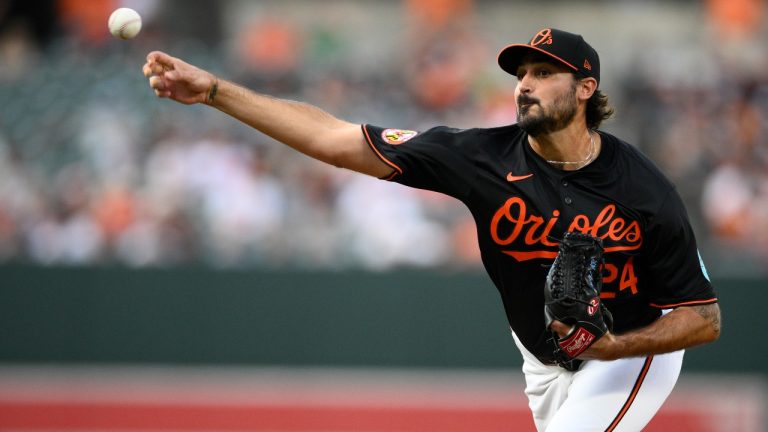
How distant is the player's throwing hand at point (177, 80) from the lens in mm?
4316

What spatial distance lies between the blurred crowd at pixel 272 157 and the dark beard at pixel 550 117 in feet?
19.8

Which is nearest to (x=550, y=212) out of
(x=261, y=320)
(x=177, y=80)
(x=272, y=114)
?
(x=272, y=114)

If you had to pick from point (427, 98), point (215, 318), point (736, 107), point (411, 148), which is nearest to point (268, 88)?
point (427, 98)

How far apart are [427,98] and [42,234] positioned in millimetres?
4364

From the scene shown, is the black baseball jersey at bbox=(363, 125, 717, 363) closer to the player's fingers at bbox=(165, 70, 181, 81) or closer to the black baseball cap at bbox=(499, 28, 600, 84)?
the black baseball cap at bbox=(499, 28, 600, 84)

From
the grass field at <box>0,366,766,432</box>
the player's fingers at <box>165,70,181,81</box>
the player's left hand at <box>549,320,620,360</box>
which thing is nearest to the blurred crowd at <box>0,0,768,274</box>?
the grass field at <box>0,366,766,432</box>

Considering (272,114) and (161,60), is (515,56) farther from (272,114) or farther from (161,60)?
(161,60)

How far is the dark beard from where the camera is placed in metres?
4.66

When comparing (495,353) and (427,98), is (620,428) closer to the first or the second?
(495,353)

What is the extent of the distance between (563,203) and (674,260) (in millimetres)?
516

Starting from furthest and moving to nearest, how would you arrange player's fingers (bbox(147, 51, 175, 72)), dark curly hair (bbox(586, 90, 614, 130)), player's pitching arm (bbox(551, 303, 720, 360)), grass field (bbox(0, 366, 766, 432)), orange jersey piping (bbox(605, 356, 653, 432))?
grass field (bbox(0, 366, 766, 432)) < dark curly hair (bbox(586, 90, 614, 130)) < orange jersey piping (bbox(605, 356, 653, 432)) < player's pitching arm (bbox(551, 303, 720, 360)) < player's fingers (bbox(147, 51, 175, 72))

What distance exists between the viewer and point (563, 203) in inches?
185

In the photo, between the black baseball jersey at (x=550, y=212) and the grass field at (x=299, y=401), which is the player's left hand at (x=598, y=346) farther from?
the grass field at (x=299, y=401)

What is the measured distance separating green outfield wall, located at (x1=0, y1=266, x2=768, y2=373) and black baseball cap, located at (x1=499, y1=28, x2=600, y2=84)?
20.3 ft
